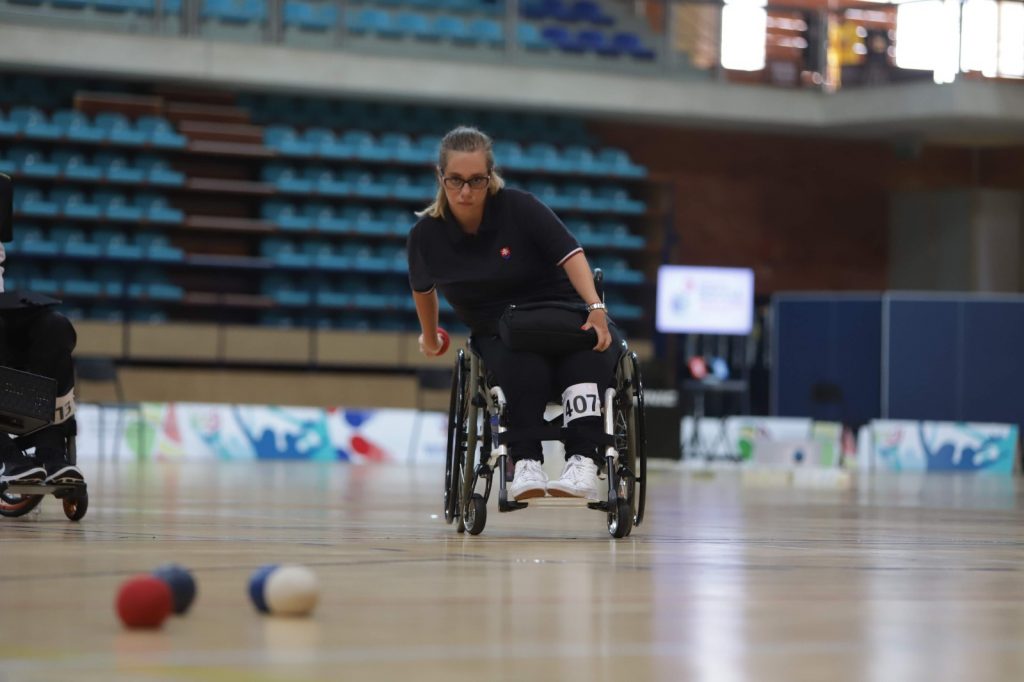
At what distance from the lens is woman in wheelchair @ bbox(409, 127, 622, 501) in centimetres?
362

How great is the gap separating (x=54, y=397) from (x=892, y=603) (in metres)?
2.32

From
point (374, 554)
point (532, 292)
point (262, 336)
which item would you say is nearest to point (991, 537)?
point (532, 292)

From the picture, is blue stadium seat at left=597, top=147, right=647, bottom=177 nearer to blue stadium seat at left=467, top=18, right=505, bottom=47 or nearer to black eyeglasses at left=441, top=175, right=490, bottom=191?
blue stadium seat at left=467, top=18, right=505, bottom=47

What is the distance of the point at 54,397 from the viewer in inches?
150

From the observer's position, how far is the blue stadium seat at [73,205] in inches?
539

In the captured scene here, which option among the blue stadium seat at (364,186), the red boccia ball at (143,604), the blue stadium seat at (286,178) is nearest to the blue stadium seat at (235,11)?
the blue stadium seat at (286,178)

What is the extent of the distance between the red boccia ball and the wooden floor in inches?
1.0

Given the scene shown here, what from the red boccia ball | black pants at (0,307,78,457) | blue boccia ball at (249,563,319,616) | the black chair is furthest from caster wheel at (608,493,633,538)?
the black chair

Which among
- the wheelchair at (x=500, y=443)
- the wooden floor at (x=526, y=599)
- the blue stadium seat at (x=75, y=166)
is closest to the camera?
the wooden floor at (x=526, y=599)

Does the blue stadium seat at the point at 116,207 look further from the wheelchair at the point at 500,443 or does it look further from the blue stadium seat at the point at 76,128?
the wheelchair at the point at 500,443

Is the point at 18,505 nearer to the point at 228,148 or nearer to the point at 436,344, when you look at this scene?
the point at 436,344

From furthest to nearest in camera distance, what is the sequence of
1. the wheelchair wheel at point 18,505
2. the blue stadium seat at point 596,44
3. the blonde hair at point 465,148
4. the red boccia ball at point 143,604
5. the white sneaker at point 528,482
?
the blue stadium seat at point 596,44 < the wheelchair wheel at point 18,505 < the blonde hair at point 465,148 < the white sneaker at point 528,482 < the red boccia ball at point 143,604

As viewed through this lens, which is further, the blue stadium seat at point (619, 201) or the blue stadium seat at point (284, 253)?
the blue stadium seat at point (619, 201)

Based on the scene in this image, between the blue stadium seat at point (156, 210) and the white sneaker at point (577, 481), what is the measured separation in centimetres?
1100
